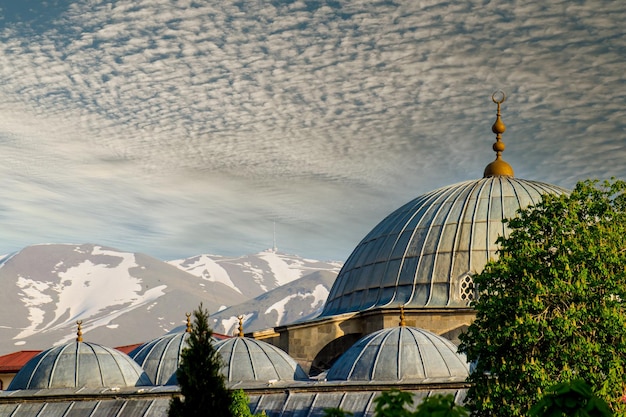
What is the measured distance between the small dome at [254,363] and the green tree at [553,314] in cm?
844

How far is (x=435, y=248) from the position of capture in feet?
122

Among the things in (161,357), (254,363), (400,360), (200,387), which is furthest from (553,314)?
(161,357)

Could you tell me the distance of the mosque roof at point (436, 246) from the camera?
1423 inches

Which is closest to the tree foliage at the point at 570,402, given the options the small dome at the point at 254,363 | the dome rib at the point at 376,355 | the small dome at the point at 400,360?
the small dome at the point at 400,360

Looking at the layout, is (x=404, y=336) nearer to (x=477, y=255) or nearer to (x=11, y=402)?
(x=477, y=255)

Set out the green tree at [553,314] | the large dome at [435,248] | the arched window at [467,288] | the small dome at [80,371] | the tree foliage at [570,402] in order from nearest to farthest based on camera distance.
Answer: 1. the tree foliage at [570,402]
2. the green tree at [553,314]
3. the small dome at [80,371]
4. the arched window at [467,288]
5. the large dome at [435,248]

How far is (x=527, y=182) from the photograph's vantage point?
4009 centimetres

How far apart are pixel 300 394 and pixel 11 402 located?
8.63 metres

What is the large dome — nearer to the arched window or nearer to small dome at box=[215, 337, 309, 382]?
the arched window

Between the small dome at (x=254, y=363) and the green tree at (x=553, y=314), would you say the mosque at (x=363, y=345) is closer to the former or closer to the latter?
the small dome at (x=254, y=363)

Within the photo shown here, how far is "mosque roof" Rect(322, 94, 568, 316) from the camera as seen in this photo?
119 ft

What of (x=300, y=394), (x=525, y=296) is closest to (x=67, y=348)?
(x=300, y=394)

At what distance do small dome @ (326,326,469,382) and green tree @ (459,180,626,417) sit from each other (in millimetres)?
4813

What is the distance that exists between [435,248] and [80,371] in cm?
1286
